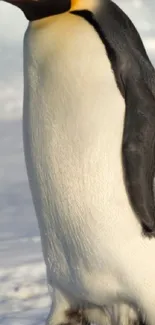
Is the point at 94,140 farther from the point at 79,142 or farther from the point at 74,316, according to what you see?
the point at 74,316

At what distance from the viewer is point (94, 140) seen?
325cm

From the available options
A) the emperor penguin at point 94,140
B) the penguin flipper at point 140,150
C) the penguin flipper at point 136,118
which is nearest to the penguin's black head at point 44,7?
the emperor penguin at point 94,140

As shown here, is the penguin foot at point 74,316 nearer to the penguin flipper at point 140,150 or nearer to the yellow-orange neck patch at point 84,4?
the penguin flipper at point 140,150

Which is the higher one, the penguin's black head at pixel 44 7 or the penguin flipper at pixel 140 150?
the penguin's black head at pixel 44 7

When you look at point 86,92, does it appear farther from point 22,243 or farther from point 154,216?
point 22,243

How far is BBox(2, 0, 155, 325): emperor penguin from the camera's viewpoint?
3254mm

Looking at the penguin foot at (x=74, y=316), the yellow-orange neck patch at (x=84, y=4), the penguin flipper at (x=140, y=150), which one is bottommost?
the penguin foot at (x=74, y=316)

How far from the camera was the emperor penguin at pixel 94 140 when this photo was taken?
3254 millimetres

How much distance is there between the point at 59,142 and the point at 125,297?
1.92 feet

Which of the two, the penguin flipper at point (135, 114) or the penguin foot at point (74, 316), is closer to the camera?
the penguin flipper at point (135, 114)

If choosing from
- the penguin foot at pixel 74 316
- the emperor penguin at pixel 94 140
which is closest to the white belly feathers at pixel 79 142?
the emperor penguin at pixel 94 140

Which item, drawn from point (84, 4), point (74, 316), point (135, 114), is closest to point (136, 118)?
point (135, 114)

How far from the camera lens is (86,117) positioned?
3.23 metres

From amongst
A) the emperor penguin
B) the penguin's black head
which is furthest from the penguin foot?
the penguin's black head
